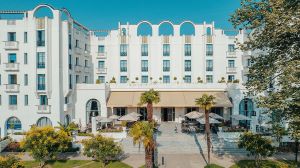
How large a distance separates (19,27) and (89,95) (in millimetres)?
15958

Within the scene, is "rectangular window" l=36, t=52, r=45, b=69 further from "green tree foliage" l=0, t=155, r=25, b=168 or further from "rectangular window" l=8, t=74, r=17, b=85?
"green tree foliage" l=0, t=155, r=25, b=168

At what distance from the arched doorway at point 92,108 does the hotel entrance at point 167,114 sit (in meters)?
12.5

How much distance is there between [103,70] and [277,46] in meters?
39.8

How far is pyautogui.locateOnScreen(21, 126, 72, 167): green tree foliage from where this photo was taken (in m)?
27.9

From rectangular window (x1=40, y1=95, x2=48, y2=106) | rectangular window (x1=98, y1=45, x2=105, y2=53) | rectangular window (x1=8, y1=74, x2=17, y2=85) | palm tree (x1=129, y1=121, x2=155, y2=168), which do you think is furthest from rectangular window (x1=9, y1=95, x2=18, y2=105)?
palm tree (x1=129, y1=121, x2=155, y2=168)

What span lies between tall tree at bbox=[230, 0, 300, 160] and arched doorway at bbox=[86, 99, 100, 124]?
96.2 ft

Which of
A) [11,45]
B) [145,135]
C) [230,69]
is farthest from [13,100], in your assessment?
[230,69]

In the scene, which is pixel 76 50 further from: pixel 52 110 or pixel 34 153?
pixel 34 153

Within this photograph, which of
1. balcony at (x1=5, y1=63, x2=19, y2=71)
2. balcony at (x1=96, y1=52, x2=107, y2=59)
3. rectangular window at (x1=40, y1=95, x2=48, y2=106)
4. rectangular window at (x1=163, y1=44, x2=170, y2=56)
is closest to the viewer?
balcony at (x1=5, y1=63, x2=19, y2=71)

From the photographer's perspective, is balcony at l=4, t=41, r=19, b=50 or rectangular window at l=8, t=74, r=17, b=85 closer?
balcony at l=4, t=41, r=19, b=50

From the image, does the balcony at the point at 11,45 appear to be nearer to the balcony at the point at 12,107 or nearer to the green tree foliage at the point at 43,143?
the balcony at the point at 12,107

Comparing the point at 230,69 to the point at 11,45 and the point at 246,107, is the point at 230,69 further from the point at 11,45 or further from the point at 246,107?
the point at 11,45

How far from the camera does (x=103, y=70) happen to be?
54625 millimetres

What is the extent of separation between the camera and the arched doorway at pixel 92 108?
44844 millimetres
